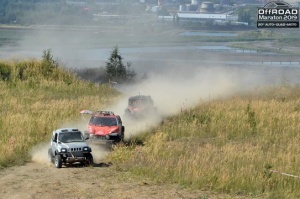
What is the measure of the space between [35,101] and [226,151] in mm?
20545

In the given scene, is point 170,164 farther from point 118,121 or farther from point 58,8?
point 58,8

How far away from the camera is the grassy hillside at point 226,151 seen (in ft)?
68.0

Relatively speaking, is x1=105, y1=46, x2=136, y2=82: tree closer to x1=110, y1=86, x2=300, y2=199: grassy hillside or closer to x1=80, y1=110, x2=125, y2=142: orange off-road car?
x1=110, y1=86, x2=300, y2=199: grassy hillside

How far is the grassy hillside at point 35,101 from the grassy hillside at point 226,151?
15.8 ft

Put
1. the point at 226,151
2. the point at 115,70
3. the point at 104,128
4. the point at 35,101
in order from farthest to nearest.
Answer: the point at 115,70 → the point at 35,101 → the point at 104,128 → the point at 226,151

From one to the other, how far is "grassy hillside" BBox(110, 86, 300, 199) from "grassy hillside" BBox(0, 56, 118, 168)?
4.82 metres

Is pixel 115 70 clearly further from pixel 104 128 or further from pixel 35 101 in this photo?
pixel 104 128

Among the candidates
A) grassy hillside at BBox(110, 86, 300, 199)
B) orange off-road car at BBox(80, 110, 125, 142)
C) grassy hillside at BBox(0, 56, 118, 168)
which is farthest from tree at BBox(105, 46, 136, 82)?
orange off-road car at BBox(80, 110, 125, 142)

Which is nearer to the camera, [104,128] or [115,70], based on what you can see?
[104,128]

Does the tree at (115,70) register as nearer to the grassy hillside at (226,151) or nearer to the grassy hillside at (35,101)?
the grassy hillside at (35,101)

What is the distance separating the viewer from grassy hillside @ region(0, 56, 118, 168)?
28.0 meters

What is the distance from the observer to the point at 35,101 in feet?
140

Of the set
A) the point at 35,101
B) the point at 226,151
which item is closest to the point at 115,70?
the point at 35,101

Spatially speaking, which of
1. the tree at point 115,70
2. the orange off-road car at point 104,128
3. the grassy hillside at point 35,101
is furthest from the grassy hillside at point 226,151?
the tree at point 115,70
